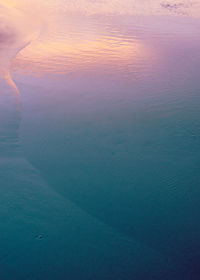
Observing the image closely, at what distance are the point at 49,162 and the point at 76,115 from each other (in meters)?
1.29

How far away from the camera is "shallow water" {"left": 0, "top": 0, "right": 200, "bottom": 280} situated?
266 centimetres

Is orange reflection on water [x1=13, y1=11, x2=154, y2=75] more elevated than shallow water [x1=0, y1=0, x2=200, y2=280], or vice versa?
orange reflection on water [x1=13, y1=11, x2=154, y2=75]

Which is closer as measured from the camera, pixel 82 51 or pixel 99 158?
pixel 99 158

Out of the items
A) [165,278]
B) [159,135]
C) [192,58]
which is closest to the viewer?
[165,278]

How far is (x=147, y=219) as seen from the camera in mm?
2986

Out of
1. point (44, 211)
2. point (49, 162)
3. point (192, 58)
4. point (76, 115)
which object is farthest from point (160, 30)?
point (44, 211)

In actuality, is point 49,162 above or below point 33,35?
below

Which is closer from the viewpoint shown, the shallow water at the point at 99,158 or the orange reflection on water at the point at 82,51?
the shallow water at the point at 99,158

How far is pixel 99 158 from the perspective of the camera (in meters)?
3.79

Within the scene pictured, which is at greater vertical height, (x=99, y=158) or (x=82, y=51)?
(x=82, y=51)

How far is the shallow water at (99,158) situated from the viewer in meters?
2.66

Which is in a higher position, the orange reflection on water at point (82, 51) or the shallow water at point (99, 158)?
the orange reflection on water at point (82, 51)

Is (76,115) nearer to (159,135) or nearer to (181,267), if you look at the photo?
(159,135)

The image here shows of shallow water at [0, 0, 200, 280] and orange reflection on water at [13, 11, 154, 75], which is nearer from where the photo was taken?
shallow water at [0, 0, 200, 280]
